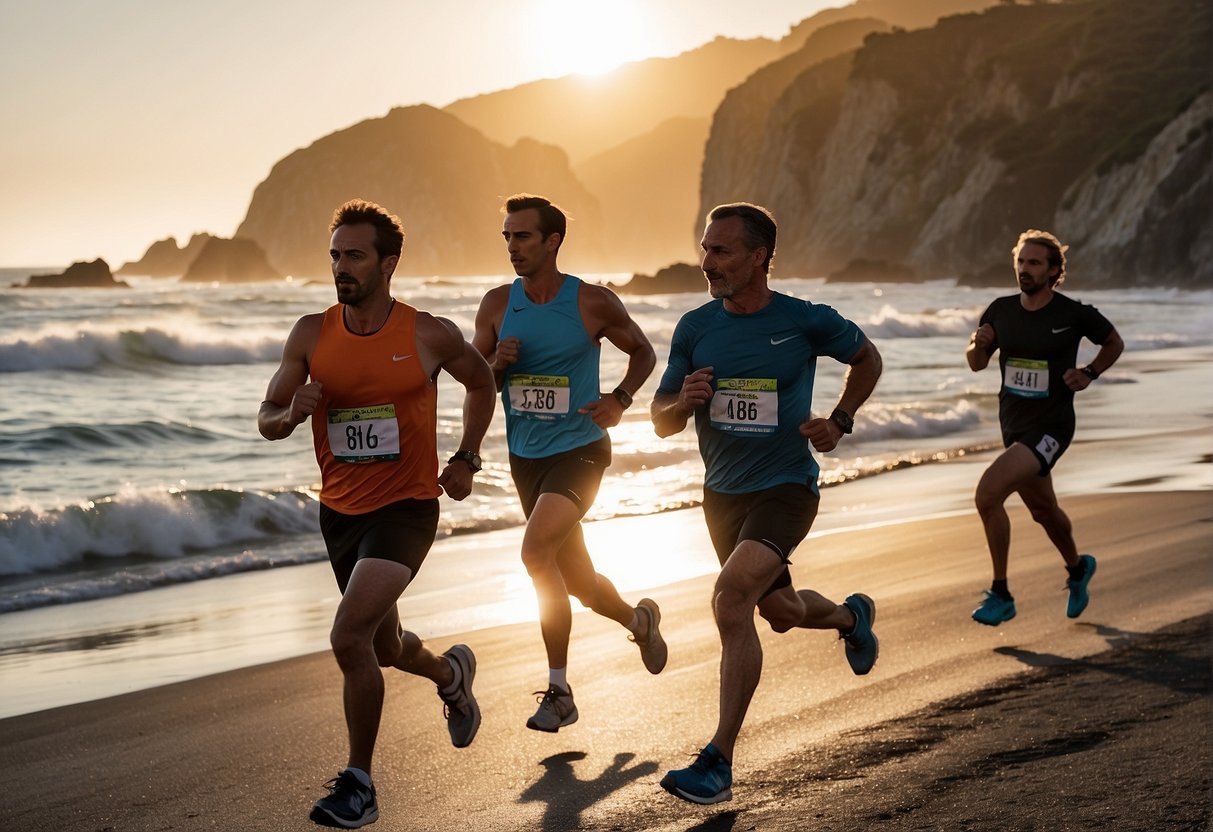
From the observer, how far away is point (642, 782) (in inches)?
201

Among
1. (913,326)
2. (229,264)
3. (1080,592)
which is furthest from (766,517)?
(229,264)

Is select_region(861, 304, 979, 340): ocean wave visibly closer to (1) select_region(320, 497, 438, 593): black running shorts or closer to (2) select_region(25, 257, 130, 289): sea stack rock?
(1) select_region(320, 497, 438, 593): black running shorts

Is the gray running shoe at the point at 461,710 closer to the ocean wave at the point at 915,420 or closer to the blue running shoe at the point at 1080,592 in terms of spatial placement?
the blue running shoe at the point at 1080,592

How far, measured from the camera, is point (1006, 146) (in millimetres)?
90312

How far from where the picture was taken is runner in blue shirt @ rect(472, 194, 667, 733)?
6176 mm

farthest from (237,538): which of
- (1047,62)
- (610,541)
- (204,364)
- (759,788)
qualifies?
(1047,62)

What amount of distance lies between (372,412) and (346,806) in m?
1.34

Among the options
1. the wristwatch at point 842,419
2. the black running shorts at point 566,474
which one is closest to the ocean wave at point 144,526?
the black running shorts at point 566,474

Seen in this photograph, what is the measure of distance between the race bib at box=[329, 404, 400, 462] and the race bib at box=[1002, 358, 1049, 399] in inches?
161

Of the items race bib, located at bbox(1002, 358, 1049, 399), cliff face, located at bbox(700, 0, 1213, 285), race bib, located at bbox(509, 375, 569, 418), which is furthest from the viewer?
cliff face, located at bbox(700, 0, 1213, 285)

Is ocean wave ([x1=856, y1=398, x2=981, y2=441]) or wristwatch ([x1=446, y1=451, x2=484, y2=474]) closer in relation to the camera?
wristwatch ([x1=446, y1=451, x2=484, y2=474])

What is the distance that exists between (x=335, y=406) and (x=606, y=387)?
843 inches

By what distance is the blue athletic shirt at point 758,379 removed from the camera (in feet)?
17.4

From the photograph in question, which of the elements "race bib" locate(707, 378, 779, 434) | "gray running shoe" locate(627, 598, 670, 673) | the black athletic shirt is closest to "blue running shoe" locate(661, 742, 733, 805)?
"race bib" locate(707, 378, 779, 434)
